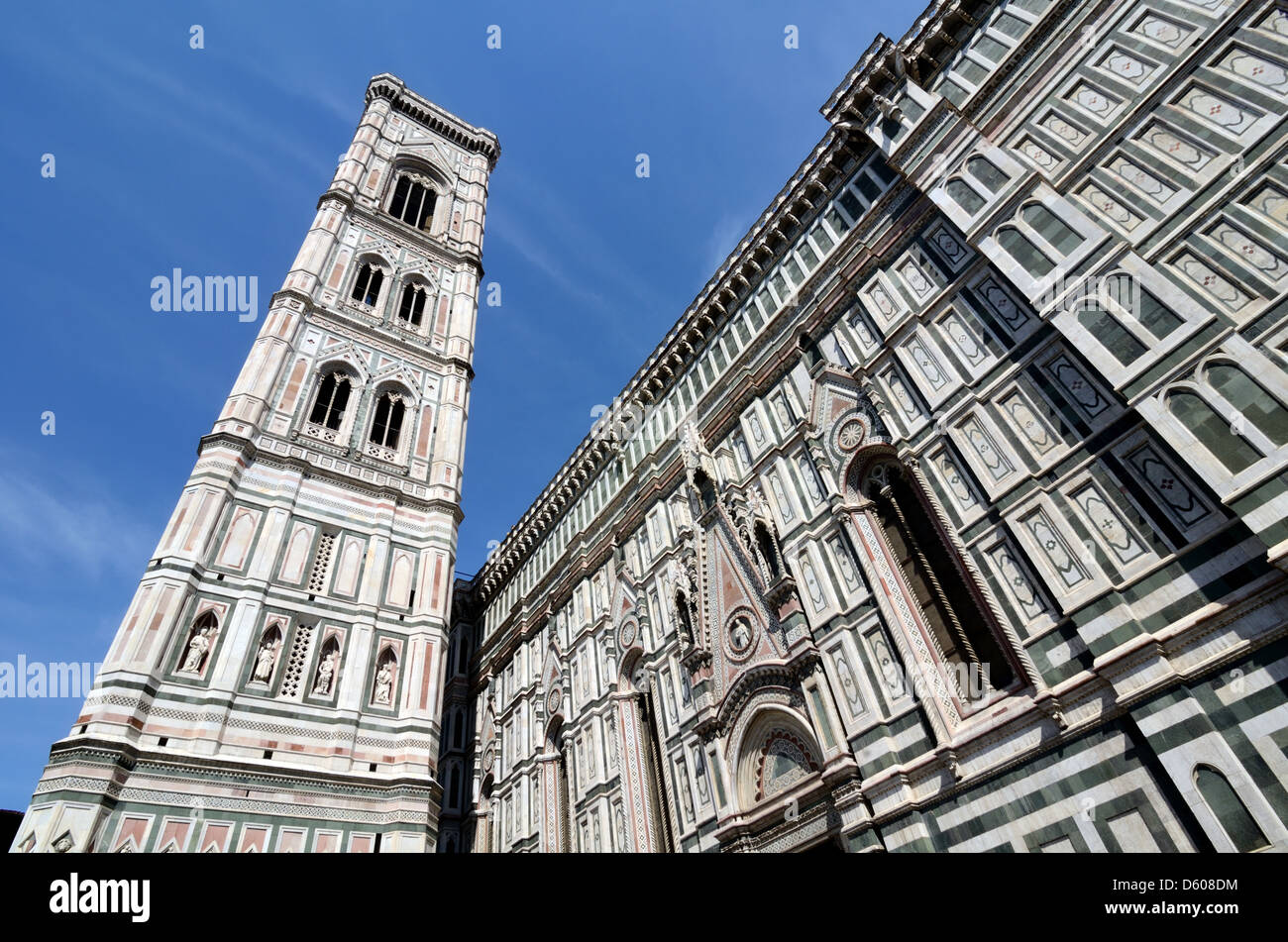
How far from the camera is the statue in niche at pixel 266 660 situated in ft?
49.4

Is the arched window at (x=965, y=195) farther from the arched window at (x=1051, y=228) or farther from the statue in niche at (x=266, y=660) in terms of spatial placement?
the statue in niche at (x=266, y=660)

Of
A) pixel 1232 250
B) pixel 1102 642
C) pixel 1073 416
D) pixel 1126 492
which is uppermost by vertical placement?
pixel 1232 250

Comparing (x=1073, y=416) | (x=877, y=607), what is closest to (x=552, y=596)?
(x=877, y=607)

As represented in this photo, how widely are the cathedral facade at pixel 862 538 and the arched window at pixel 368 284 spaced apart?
1448 millimetres

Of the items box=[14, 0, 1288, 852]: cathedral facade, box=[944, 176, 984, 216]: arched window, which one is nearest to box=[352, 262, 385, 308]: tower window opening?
box=[14, 0, 1288, 852]: cathedral facade

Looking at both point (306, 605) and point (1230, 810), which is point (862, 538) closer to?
point (1230, 810)

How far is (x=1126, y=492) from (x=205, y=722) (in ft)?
54.8

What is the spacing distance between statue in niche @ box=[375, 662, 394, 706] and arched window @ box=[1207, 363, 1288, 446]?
54.6 feet

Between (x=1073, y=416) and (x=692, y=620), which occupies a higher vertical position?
(x=692, y=620)

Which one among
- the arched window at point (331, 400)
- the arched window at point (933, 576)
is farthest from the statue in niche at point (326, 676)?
the arched window at point (933, 576)

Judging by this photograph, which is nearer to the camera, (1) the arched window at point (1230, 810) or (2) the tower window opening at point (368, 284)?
(1) the arched window at point (1230, 810)

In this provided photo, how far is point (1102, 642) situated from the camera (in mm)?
8133

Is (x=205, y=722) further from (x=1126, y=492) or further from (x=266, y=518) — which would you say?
(x=1126, y=492)

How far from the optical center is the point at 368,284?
24.6 m
